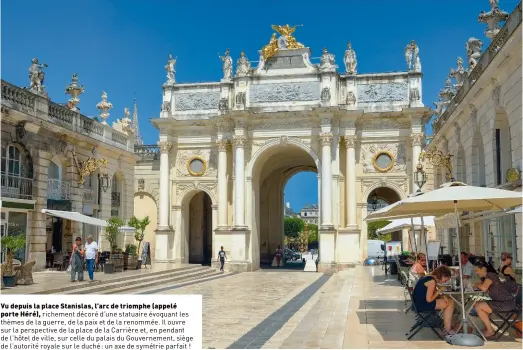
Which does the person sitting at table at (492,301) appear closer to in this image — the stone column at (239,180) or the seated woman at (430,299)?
the seated woman at (430,299)

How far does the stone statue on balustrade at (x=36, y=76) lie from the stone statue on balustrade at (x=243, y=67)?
38.4 ft

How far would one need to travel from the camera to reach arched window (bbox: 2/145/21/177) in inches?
772

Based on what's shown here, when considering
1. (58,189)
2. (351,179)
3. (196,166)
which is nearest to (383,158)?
(351,179)

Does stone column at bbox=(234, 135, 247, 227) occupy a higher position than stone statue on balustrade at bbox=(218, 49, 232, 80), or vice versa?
stone statue on balustrade at bbox=(218, 49, 232, 80)

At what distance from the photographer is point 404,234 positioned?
99.0ft

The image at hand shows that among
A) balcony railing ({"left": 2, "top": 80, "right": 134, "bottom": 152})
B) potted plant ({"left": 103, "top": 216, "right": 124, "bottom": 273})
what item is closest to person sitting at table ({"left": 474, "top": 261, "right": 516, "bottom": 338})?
potted plant ({"left": 103, "top": 216, "right": 124, "bottom": 273})

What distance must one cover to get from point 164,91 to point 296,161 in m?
9.82

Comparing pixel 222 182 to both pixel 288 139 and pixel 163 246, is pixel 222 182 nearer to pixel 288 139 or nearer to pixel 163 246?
pixel 288 139

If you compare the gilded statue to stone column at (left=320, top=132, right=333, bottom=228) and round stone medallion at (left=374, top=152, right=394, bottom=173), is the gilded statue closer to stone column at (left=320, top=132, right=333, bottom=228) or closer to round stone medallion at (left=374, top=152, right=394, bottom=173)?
stone column at (left=320, top=132, right=333, bottom=228)

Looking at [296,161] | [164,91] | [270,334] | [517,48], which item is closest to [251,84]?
[164,91]

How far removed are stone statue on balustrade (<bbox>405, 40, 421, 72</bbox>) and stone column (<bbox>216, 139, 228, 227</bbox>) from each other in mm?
10915

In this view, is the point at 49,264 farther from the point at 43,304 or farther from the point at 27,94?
the point at 43,304

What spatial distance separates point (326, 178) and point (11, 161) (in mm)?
15389

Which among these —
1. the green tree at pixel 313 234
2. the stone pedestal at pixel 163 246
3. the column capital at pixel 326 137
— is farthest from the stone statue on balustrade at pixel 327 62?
the green tree at pixel 313 234
